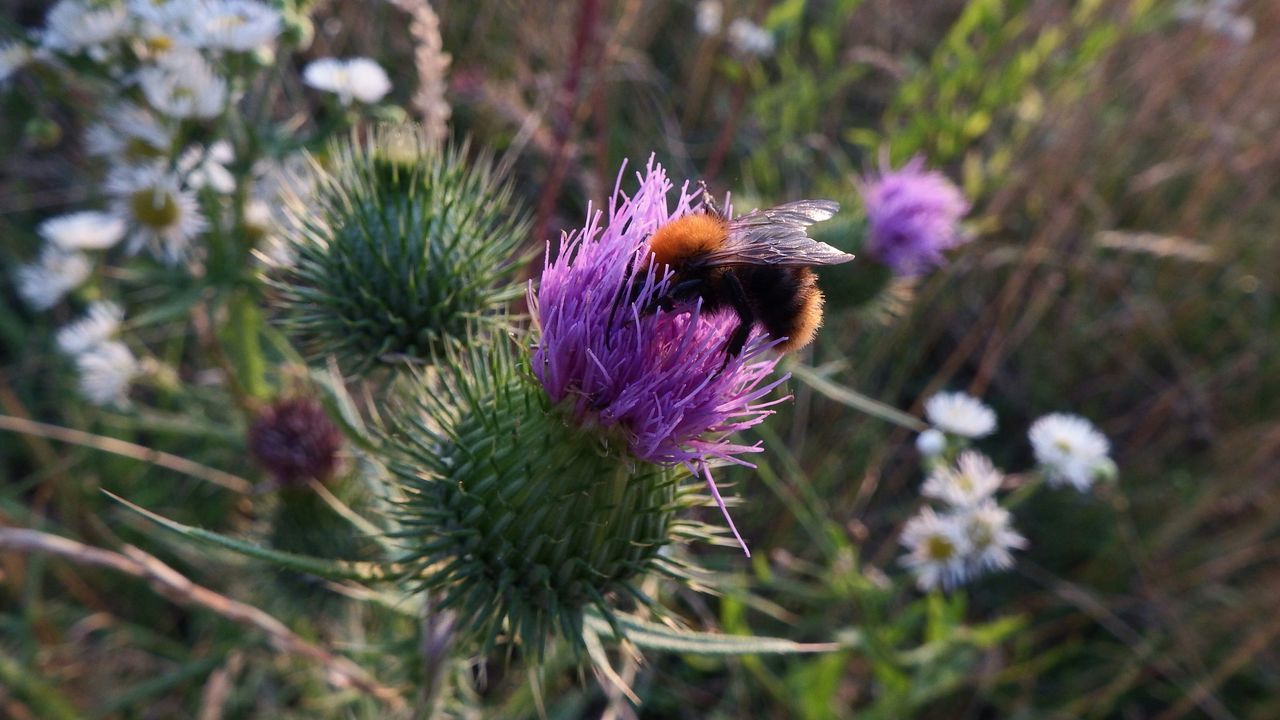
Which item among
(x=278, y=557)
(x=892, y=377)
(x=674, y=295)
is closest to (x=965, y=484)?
(x=892, y=377)

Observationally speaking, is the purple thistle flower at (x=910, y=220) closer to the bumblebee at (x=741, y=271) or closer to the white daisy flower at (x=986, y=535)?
the white daisy flower at (x=986, y=535)

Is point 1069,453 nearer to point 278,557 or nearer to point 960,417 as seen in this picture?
point 960,417

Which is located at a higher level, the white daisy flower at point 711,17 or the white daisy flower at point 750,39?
the white daisy flower at point 711,17

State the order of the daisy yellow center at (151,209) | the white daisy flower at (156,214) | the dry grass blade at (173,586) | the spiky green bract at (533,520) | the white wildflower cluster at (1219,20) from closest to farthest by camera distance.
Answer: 1. the spiky green bract at (533,520)
2. the dry grass blade at (173,586)
3. the white daisy flower at (156,214)
4. the daisy yellow center at (151,209)
5. the white wildflower cluster at (1219,20)

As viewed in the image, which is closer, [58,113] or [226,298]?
[226,298]

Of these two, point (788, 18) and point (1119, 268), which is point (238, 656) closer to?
point (788, 18)

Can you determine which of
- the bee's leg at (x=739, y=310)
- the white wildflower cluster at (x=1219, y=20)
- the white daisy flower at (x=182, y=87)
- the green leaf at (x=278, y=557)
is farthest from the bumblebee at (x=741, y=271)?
the white wildflower cluster at (x=1219, y=20)

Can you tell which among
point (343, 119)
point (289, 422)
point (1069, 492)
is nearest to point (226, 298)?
point (289, 422)
